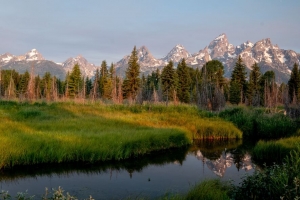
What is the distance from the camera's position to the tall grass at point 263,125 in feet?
68.4

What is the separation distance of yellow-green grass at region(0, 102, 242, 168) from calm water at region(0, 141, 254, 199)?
1.74 ft

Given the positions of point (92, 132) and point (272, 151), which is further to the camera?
point (92, 132)

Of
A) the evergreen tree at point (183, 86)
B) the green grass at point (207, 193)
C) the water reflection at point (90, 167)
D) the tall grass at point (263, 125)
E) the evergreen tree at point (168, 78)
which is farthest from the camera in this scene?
Answer: the evergreen tree at point (183, 86)

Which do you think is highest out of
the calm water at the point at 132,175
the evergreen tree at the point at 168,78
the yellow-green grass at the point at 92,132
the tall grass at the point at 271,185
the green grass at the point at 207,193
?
the evergreen tree at the point at 168,78

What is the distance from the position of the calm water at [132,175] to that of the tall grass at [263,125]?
719 cm

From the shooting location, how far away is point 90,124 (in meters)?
17.3

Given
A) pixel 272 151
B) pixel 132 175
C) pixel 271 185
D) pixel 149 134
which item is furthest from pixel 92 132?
pixel 271 185

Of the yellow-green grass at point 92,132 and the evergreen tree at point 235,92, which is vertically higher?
the evergreen tree at point 235,92

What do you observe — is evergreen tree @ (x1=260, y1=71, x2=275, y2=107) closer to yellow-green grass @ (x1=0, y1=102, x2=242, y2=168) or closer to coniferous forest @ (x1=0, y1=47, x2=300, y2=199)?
coniferous forest @ (x1=0, y1=47, x2=300, y2=199)

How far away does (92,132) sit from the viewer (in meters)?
14.8

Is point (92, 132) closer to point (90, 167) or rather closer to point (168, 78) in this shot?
point (90, 167)

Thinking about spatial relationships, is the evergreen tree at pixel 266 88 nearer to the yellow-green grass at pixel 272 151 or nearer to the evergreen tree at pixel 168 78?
the evergreen tree at pixel 168 78

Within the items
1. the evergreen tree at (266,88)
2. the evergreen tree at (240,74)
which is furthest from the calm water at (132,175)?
the evergreen tree at (240,74)

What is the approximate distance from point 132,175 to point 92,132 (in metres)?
4.53
